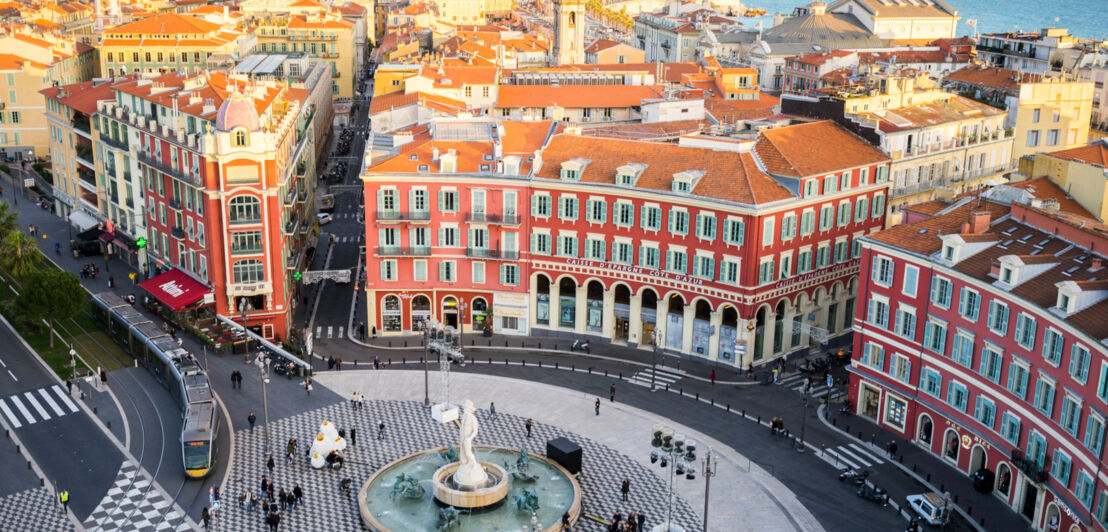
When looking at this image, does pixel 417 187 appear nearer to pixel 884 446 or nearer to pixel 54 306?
pixel 54 306

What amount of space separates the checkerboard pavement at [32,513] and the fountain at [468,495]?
18.5 metres

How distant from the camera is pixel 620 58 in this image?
18562cm

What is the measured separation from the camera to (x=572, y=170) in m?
97.4

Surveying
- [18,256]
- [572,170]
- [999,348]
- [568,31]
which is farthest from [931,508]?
[568,31]

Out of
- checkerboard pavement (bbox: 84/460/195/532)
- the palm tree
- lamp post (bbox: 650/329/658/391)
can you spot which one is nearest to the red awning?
the palm tree

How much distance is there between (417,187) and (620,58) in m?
94.2

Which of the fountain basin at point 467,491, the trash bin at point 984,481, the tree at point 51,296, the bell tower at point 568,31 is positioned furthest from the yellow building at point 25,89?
the trash bin at point 984,481

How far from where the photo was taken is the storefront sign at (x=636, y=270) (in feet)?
313

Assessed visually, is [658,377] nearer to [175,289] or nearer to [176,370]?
[176,370]

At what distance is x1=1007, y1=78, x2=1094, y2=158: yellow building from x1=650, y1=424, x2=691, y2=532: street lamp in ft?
241

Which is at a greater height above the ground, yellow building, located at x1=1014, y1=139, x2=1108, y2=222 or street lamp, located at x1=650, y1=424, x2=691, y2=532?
yellow building, located at x1=1014, y1=139, x2=1108, y2=222

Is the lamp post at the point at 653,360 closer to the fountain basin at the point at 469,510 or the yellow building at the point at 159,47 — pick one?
the fountain basin at the point at 469,510

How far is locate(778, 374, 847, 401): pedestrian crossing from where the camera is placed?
90.8 meters

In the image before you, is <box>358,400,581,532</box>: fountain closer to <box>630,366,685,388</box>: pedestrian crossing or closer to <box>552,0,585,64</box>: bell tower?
<box>630,366,685,388</box>: pedestrian crossing
